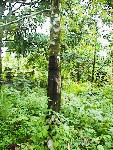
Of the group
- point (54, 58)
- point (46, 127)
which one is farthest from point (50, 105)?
point (54, 58)

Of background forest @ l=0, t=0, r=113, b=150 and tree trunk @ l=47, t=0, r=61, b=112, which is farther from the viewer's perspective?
tree trunk @ l=47, t=0, r=61, b=112

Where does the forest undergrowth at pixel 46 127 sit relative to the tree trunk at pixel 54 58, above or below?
below

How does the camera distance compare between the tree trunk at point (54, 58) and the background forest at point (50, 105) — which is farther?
the tree trunk at point (54, 58)

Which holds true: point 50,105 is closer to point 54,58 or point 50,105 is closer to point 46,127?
point 46,127

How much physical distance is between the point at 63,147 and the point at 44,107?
1405 millimetres

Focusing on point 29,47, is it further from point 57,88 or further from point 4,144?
point 4,144

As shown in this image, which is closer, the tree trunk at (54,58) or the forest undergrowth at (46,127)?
the forest undergrowth at (46,127)

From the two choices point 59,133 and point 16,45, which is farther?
point 16,45

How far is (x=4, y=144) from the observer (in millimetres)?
5012

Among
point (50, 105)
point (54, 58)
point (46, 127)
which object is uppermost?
point (54, 58)

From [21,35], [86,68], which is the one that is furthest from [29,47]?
[86,68]

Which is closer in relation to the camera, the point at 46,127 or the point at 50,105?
the point at 46,127

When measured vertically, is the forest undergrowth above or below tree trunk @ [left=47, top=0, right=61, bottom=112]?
below

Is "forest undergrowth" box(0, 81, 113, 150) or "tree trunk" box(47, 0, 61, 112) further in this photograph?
"tree trunk" box(47, 0, 61, 112)
